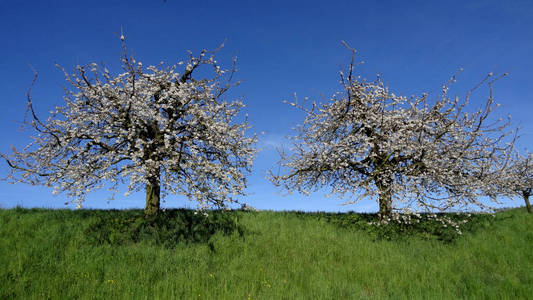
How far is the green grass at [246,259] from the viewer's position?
32.3 ft

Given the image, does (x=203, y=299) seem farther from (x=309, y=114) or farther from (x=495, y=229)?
(x=495, y=229)

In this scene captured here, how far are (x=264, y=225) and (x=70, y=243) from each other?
28.1 ft

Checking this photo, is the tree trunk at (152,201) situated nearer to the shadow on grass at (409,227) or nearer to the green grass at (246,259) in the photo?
the green grass at (246,259)

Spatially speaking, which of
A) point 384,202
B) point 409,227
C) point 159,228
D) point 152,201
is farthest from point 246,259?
point 409,227

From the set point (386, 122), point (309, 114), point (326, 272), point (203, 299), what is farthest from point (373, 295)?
point (309, 114)

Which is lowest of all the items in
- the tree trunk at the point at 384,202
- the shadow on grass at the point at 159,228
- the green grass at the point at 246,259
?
the green grass at the point at 246,259

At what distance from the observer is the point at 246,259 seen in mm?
12625

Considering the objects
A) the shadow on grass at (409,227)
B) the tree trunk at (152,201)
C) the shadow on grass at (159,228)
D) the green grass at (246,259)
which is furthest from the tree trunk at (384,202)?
the tree trunk at (152,201)

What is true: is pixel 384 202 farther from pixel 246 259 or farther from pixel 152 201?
pixel 152 201

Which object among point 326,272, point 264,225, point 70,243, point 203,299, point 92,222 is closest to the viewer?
point 203,299

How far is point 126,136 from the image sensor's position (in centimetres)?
1492

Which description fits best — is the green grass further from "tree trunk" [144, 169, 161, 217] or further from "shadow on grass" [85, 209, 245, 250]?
"tree trunk" [144, 169, 161, 217]

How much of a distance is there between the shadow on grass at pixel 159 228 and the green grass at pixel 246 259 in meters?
0.05

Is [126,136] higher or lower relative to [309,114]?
lower
